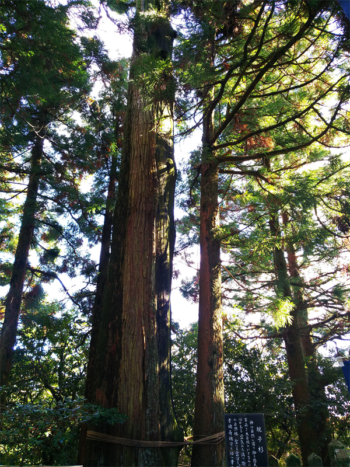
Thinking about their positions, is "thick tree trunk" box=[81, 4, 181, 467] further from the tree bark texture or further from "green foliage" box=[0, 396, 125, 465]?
the tree bark texture

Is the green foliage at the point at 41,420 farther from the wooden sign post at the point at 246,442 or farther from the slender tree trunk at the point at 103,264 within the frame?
the slender tree trunk at the point at 103,264

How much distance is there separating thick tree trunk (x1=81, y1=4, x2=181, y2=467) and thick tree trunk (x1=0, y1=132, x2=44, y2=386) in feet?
10.4

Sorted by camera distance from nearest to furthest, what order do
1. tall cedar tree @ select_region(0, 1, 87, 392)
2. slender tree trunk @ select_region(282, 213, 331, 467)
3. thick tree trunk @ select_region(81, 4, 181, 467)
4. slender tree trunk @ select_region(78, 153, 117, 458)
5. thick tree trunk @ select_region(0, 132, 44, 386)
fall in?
1. thick tree trunk @ select_region(81, 4, 181, 467)
2. tall cedar tree @ select_region(0, 1, 87, 392)
3. slender tree trunk @ select_region(78, 153, 117, 458)
4. thick tree trunk @ select_region(0, 132, 44, 386)
5. slender tree trunk @ select_region(282, 213, 331, 467)

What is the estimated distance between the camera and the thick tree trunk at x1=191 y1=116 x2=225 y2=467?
4168 mm

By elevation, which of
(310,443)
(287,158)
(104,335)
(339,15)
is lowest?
(310,443)

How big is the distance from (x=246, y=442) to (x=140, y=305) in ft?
5.86

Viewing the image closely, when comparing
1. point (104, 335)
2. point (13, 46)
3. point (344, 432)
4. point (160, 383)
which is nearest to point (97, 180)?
point (13, 46)

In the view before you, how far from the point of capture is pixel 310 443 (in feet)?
25.5

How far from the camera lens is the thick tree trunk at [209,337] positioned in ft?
13.7

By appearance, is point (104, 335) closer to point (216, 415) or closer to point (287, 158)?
point (216, 415)

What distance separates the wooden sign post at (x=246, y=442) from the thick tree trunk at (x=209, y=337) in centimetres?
80

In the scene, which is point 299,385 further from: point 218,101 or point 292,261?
point 218,101

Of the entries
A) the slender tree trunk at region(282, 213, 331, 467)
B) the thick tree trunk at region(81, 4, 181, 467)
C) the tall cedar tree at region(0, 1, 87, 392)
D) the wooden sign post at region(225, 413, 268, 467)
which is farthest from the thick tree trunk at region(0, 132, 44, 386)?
the slender tree trunk at region(282, 213, 331, 467)

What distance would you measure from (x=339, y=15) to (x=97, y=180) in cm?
641
